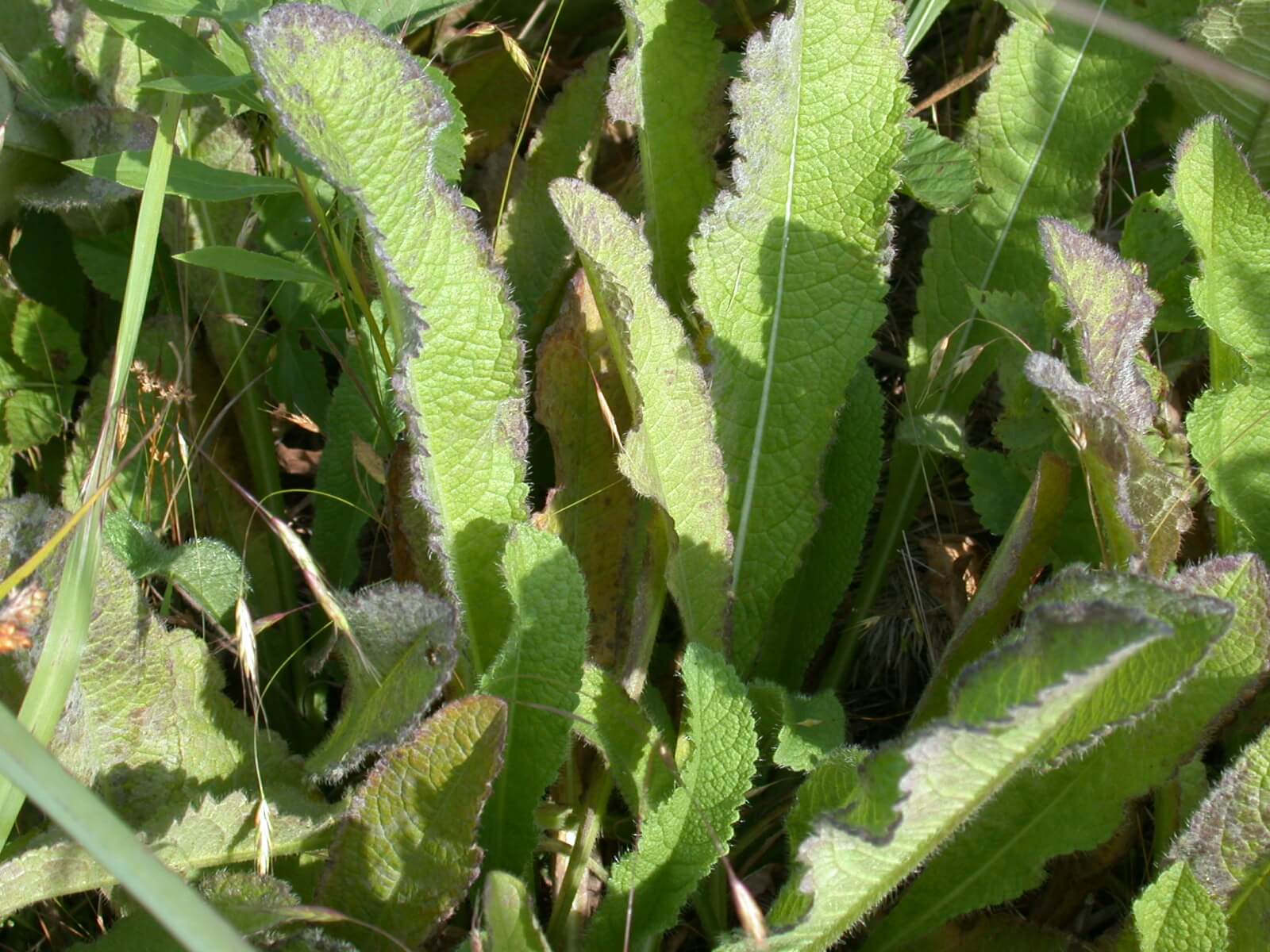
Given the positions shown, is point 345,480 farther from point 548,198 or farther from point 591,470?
point 548,198

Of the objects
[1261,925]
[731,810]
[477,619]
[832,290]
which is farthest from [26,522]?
[1261,925]

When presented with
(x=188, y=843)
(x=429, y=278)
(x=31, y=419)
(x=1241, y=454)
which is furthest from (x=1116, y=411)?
(x=31, y=419)

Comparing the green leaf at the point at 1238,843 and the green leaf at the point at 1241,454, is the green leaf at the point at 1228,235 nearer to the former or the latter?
the green leaf at the point at 1241,454

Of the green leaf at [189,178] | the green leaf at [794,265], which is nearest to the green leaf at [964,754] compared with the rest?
the green leaf at [794,265]

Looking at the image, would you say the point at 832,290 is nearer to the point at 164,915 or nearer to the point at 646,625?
the point at 646,625

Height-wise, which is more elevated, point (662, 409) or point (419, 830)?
point (662, 409)
